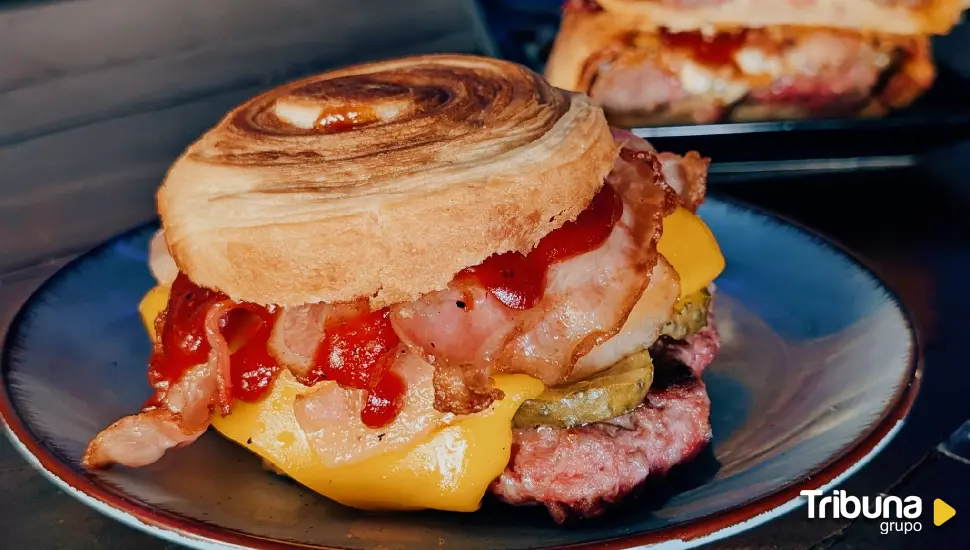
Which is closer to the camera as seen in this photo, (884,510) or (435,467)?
(435,467)

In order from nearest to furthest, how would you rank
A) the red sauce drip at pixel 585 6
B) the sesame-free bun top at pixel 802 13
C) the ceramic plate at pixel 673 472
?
the ceramic plate at pixel 673 472 → the sesame-free bun top at pixel 802 13 → the red sauce drip at pixel 585 6

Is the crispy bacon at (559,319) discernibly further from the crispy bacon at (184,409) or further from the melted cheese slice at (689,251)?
the crispy bacon at (184,409)

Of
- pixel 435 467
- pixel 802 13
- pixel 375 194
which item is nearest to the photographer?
pixel 375 194

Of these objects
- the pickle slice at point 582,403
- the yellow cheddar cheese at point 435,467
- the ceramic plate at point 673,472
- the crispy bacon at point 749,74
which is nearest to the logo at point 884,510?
the ceramic plate at point 673,472

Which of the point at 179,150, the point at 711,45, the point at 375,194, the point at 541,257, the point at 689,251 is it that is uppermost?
the point at 375,194

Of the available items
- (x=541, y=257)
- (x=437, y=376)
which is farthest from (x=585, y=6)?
(x=437, y=376)

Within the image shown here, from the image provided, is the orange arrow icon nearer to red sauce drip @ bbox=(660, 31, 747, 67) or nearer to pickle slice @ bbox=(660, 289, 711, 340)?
pickle slice @ bbox=(660, 289, 711, 340)

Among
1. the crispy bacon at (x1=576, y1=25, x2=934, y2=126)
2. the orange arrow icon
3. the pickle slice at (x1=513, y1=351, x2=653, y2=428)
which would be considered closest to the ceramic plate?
the pickle slice at (x1=513, y1=351, x2=653, y2=428)

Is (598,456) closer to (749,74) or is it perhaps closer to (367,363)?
(367,363)
